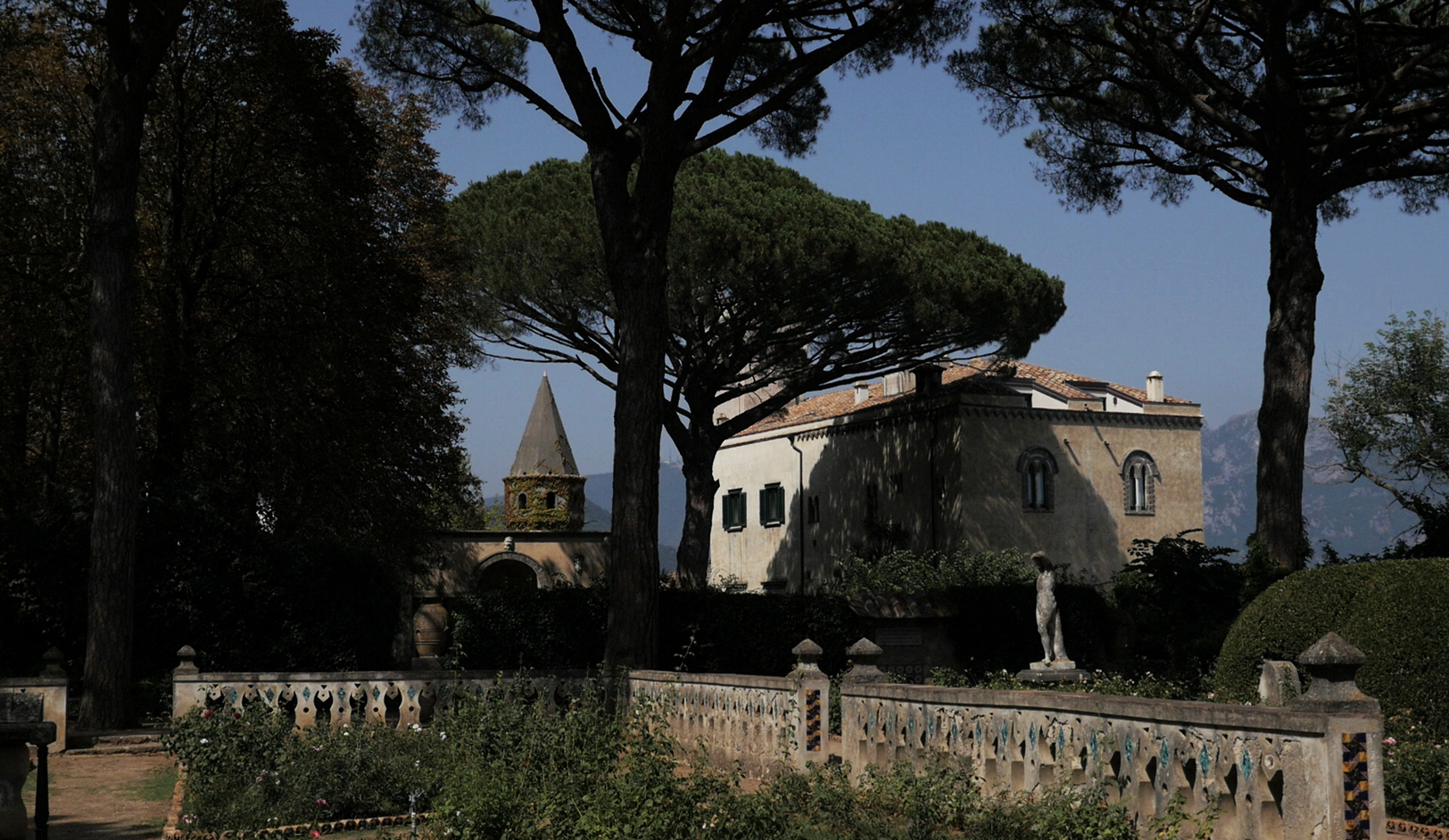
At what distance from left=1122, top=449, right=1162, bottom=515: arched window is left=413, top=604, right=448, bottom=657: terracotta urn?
19.7 m

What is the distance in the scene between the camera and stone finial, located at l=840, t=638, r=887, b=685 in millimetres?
10383

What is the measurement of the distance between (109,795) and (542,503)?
41.8 meters

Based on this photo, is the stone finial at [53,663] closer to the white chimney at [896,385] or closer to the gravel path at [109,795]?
the gravel path at [109,795]

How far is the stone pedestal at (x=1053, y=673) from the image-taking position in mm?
16531

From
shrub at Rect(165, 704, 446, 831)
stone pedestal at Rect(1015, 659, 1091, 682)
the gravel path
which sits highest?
stone pedestal at Rect(1015, 659, 1091, 682)

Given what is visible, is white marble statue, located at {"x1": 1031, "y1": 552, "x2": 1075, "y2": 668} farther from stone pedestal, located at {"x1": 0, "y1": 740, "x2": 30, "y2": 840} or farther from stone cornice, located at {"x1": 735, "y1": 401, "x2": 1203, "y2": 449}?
stone cornice, located at {"x1": 735, "y1": 401, "x2": 1203, "y2": 449}

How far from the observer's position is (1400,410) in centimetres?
3503

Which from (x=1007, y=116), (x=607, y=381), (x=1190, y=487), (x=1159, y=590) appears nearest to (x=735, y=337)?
(x=607, y=381)

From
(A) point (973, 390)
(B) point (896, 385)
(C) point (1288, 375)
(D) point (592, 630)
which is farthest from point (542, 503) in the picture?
(C) point (1288, 375)

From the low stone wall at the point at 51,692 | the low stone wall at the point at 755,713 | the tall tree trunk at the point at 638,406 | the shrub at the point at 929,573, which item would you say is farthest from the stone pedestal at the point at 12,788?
the shrub at the point at 929,573

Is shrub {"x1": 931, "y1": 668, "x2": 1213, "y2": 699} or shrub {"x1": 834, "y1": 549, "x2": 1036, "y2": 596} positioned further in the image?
shrub {"x1": 834, "y1": 549, "x2": 1036, "y2": 596}

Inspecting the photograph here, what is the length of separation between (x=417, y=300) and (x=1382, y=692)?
15.8m

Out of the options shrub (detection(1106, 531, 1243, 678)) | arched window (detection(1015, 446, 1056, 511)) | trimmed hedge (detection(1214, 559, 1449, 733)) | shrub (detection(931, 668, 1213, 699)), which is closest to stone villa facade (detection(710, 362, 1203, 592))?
arched window (detection(1015, 446, 1056, 511))

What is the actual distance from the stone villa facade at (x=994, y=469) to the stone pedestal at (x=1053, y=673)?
1816 centimetres
